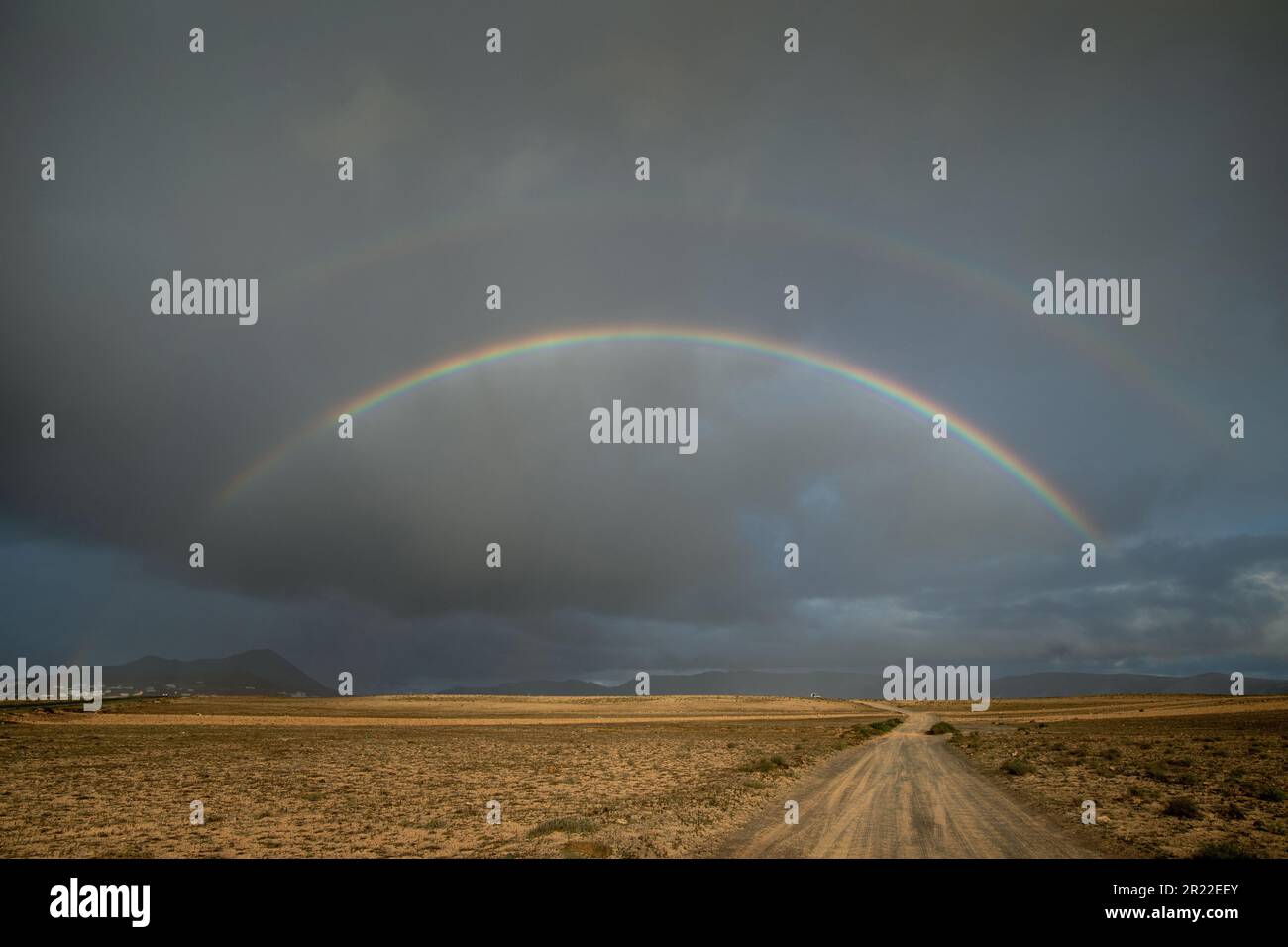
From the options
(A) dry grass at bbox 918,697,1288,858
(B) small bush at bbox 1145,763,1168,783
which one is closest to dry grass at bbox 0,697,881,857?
(A) dry grass at bbox 918,697,1288,858

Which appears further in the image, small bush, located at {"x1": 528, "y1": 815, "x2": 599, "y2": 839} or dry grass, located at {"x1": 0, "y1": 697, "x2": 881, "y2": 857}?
small bush, located at {"x1": 528, "y1": 815, "x2": 599, "y2": 839}

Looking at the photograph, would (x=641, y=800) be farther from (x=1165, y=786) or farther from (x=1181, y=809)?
(x=1165, y=786)

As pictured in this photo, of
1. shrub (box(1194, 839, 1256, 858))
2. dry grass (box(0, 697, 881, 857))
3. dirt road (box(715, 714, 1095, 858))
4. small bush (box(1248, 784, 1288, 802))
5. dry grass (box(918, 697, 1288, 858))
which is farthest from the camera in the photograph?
small bush (box(1248, 784, 1288, 802))

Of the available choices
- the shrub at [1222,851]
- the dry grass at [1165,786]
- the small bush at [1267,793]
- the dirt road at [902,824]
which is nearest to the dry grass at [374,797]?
the dirt road at [902,824]

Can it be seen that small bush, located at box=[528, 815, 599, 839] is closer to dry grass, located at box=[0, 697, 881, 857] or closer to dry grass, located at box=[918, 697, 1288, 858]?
dry grass, located at box=[0, 697, 881, 857]

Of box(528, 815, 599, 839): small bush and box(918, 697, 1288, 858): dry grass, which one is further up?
box(528, 815, 599, 839): small bush

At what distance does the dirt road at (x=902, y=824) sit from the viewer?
49.9 ft

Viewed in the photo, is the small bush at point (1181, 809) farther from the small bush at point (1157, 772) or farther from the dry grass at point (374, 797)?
the dry grass at point (374, 797)

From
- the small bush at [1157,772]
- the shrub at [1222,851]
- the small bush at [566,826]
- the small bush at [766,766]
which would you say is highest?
the shrub at [1222,851]

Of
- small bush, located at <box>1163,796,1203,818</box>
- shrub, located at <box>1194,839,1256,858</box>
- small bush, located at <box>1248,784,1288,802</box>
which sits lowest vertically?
small bush, located at <box>1248,784,1288,802</box>

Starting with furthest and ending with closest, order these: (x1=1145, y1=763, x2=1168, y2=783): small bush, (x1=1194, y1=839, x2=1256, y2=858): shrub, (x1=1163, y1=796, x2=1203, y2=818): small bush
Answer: (x1=1145, y1=763, x2=1168, y2=783): small bush
(x1=1163, y1=796, x2=1203, y2=818): small bush
(x1=1194, y1=839, x2=1256, y2=858): shrub

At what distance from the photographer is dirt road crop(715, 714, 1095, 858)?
1520 cm
